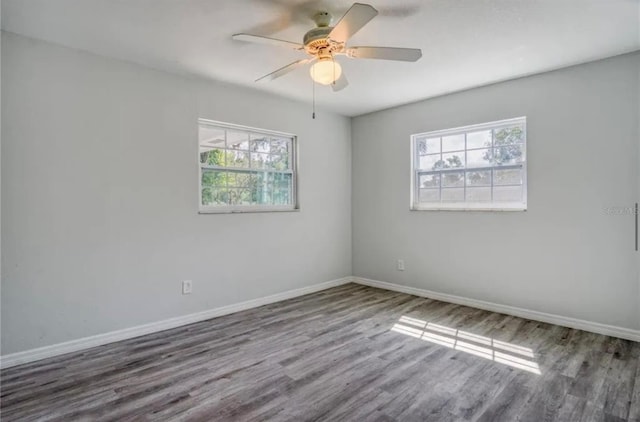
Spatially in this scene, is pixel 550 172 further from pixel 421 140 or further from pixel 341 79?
pixel 341 79

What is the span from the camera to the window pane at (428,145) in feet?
14.1

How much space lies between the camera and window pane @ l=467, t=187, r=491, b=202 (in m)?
3.85

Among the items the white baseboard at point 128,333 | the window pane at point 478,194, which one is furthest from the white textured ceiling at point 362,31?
the white baseboard at point 128,333

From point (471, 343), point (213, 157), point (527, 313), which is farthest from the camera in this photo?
point (213, 157)

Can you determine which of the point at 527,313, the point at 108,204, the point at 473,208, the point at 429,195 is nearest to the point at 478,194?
the point at 473,208

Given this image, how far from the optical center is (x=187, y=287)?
11.2 feet

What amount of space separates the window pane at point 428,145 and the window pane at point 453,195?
1.71 ft

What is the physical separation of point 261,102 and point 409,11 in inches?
84.8

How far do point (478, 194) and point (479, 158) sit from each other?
1.34 feet

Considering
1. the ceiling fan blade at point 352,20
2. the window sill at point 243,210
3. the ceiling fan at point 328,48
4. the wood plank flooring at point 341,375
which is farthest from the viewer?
the window sill at point 243,210

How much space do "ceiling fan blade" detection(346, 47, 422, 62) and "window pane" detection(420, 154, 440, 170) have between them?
2155 millimetres

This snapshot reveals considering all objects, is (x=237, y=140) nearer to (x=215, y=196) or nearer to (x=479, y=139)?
(x=215, y=196)

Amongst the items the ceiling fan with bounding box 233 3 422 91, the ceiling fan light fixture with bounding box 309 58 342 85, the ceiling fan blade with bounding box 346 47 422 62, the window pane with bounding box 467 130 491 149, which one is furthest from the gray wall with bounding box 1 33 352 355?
the window pane with bounding box 467 130 491 149

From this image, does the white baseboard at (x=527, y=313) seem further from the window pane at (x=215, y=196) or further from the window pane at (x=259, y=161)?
the window pane at (x=215, y=196)
